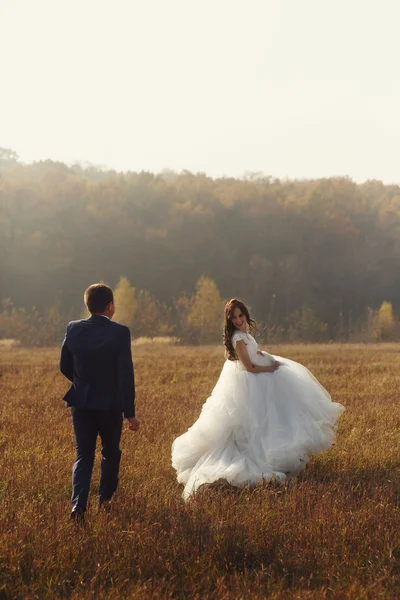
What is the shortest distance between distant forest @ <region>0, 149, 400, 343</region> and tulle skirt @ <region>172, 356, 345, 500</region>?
6299 cm

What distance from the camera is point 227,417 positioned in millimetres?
7379

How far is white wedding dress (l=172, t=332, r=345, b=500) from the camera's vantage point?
709cm

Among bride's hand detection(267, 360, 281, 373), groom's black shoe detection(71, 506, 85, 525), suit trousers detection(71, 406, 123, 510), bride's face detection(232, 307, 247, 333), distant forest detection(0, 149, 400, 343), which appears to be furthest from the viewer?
distant forest detection(0, 149, 400, 343)

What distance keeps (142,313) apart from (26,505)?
49903 millimetres

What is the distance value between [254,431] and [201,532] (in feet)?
6.98

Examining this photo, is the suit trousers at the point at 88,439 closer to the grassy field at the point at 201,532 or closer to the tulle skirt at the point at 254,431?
the grassy field at the point at 201,532

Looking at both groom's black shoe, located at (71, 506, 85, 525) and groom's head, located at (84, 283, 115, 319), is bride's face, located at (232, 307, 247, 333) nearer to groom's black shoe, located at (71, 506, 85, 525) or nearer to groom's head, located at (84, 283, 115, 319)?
groom's head, located at (84, 283, 115, 319)

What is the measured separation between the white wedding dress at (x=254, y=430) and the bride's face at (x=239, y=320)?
7 cm

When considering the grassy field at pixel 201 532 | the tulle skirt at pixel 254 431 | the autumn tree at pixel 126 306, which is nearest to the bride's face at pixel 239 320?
the tulle skirt at pixel 254 431

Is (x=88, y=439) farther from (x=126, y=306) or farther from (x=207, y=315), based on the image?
(x=126, y=306)

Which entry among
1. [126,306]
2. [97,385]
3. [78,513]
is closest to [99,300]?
[97,385]

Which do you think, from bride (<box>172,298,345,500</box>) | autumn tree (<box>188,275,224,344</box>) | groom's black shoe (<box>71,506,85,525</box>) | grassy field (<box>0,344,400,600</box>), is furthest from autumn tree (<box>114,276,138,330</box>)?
groom's black shoe (<box>71,506,85,525</box>)

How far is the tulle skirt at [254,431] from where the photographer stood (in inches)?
279

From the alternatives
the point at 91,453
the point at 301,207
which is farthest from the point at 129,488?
the point at 301,207
